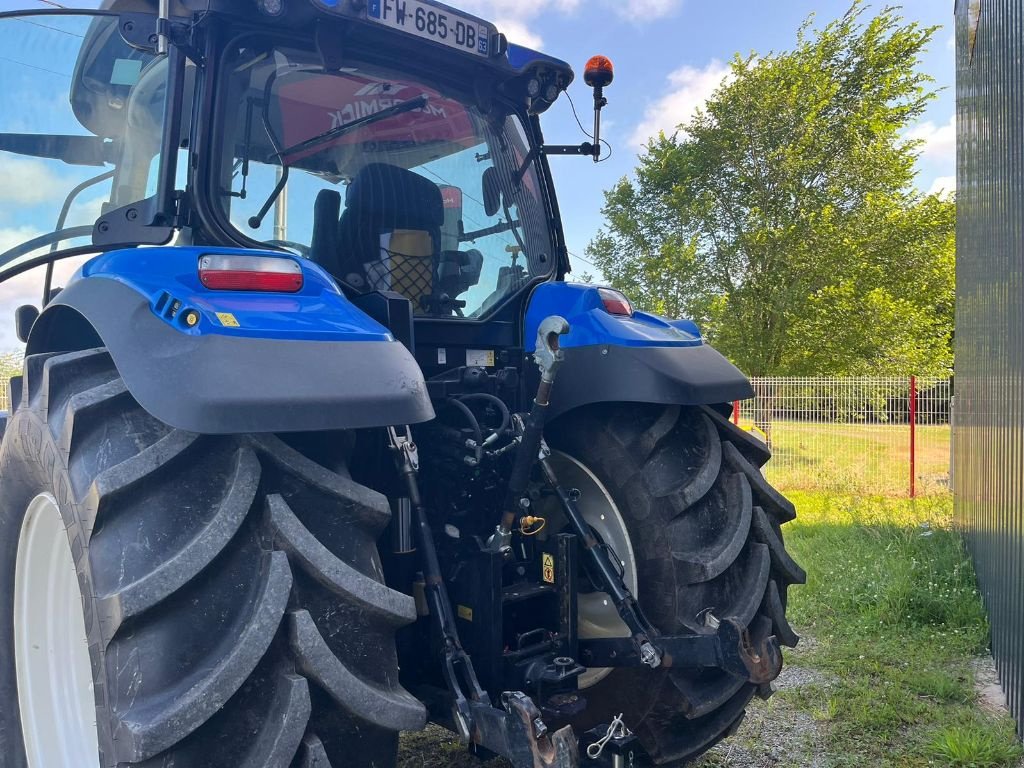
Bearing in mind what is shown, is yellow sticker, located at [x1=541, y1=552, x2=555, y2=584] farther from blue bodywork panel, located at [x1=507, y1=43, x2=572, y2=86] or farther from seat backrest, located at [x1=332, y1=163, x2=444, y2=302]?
blue bodywork panel, located at [x1=507, y1=43, x2=572, y2=86]

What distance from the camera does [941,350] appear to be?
2139 centimetres

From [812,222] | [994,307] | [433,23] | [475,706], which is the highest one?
[812,222]

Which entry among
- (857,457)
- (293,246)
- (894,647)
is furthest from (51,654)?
(857,457)

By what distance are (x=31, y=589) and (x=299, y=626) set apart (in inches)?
44.8

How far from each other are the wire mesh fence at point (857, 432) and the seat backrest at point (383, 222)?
855cm

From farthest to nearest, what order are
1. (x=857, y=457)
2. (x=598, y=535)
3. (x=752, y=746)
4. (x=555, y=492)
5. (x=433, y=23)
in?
1. (x=857, y=457)
2. (x=752, y=746)
3. (x=598, y=535)
4. (x=433, y=23)
5. (x=555, y=492)

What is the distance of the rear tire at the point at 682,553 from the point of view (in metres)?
2.37

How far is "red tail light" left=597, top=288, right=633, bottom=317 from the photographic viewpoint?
2736mm

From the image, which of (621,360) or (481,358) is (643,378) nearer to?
(621,360)

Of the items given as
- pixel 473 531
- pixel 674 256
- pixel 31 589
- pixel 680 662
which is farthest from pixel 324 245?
pixel 674 256

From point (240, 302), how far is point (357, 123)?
3.28 feet

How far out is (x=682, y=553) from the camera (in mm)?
2387

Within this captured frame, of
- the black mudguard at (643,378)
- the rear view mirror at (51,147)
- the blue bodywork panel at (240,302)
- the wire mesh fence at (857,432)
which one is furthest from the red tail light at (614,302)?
the wire mesh fence at (857,432)

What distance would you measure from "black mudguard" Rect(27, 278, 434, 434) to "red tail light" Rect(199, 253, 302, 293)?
5.8 inches
